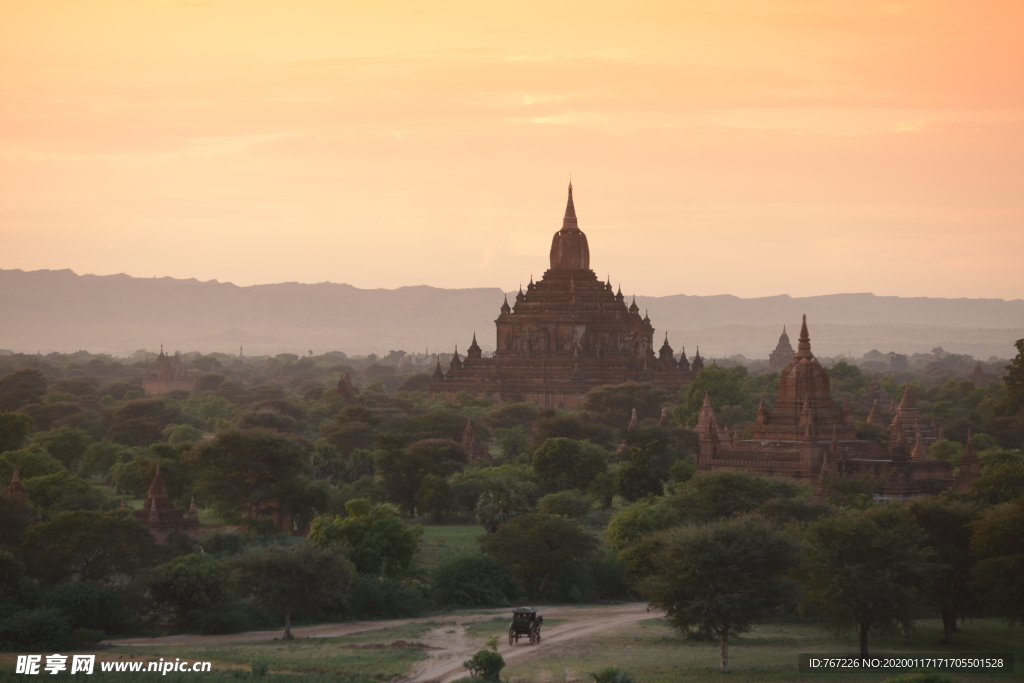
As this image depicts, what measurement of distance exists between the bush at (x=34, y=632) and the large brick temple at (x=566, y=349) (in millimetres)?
87813

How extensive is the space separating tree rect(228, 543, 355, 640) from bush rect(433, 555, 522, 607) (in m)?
4.84

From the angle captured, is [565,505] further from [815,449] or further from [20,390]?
[20,390]

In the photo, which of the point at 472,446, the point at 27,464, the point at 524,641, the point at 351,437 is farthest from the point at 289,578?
the point at 351,437

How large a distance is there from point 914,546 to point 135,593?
22.3 metres

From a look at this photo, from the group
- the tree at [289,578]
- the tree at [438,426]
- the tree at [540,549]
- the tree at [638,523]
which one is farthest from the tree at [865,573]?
the tree at [438,426]

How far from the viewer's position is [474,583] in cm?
5131

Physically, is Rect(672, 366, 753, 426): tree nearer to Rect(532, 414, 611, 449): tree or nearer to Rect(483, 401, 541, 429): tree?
Rect(483, 401, 541, 429): tree

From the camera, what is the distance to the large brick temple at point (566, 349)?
132750mm

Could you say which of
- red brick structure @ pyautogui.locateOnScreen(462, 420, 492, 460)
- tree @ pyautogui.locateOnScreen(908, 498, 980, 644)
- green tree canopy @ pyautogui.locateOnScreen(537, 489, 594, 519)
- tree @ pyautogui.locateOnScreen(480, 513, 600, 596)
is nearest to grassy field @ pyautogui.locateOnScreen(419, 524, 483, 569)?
green tree canopy @ pyautogui.locateOnScreen(537, 489, 594, 519)

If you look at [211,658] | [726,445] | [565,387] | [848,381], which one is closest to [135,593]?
[211,658]

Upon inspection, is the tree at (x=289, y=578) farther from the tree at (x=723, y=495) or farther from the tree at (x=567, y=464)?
the tree at (x=567, y=464)

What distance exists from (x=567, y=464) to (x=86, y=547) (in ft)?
95.6

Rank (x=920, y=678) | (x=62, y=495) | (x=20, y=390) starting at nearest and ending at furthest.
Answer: (x=920, y=678) → (x=62, y=495) → (x=20, y=390)

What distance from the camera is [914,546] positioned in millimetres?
43500
